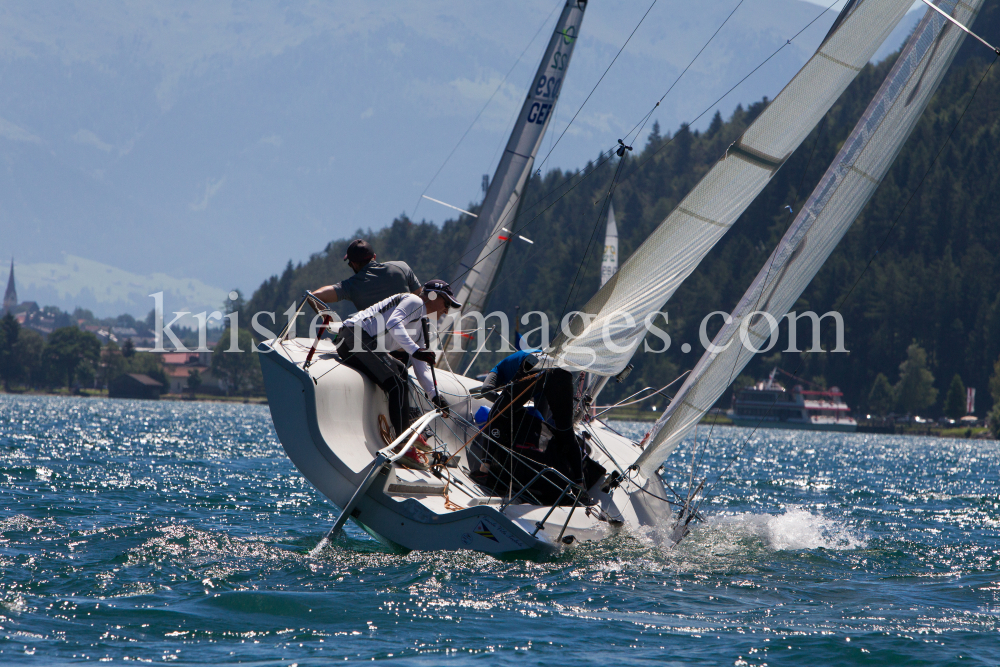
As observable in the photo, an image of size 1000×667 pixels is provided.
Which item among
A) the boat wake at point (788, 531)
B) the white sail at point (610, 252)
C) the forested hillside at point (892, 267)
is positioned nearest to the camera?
the boat wake at point (788, 531)

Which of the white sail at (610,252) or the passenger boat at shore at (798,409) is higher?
the white sail at (610,252)

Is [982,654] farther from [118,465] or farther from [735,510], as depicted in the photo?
[118,465]

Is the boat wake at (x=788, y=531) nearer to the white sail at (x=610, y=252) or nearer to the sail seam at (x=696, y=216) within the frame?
the sail seam at (x=696, y=216)

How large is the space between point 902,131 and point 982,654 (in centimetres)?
449

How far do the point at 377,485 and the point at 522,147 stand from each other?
9386mm

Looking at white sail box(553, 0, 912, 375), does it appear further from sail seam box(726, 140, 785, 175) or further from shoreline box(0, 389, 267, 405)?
shoreline box(0, 389, 267, 405)

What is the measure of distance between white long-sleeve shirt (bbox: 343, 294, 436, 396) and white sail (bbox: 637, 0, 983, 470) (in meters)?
2.31

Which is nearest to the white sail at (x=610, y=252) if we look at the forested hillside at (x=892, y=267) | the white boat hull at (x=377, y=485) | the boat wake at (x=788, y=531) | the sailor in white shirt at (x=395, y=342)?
the boat wake at (x=788, y=531)

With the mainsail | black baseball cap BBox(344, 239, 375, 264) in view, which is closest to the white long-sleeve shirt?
black baseball cap BBox(344, 239, 375, 264)

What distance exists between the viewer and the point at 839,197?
8016 mm

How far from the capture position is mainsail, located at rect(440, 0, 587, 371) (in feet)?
50.4

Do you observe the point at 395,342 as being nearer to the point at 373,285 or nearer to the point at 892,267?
the point at 373,285

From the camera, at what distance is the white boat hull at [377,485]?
6887 mm

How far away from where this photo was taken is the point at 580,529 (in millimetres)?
7344
